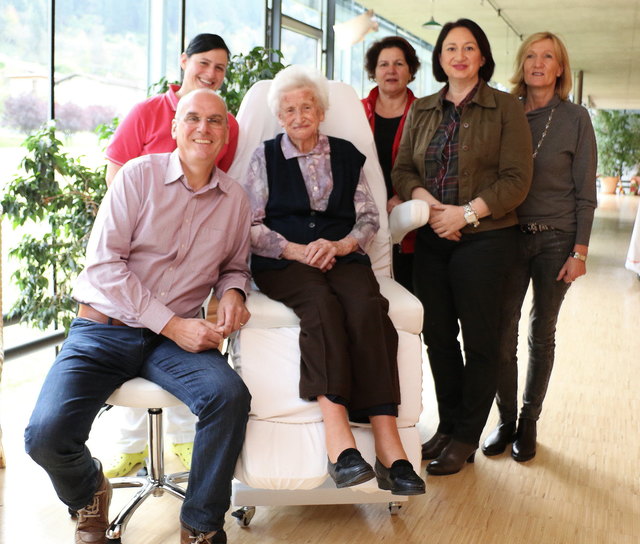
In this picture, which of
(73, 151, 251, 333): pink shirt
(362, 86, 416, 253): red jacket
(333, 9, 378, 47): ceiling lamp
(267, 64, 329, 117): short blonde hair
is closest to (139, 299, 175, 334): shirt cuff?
(73, 151, 251, 333): pink shirt

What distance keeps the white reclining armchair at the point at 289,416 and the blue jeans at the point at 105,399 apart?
0.32 feet

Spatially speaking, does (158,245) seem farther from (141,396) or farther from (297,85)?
(297,85)

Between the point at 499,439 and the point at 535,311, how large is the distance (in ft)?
1.62

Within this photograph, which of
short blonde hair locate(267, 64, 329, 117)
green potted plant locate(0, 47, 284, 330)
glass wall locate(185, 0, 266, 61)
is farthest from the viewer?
glass wall locate(185, 0, 266, 61)

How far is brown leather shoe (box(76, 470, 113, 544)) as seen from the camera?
2041mm

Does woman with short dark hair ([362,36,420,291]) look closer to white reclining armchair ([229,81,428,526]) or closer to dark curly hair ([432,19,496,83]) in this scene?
dark curly hair ([432,19,496,83])

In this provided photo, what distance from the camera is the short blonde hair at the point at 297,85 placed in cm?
246

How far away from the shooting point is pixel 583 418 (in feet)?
10.6

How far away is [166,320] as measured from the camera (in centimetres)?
207

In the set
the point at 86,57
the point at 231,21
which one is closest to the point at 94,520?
the point at 86,57

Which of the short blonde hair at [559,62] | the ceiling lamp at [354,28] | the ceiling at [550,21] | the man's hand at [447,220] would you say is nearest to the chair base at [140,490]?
the man's hand at [447,220]

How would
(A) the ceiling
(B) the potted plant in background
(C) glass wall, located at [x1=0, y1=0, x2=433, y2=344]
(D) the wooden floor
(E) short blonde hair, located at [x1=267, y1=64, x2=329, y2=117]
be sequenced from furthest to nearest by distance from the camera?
(B) the potted plant in background < (A) the ceiling < (C) glass wall, located at [x1=0, y1=0, x2=433, y2=344] < (E) short blonde hair, located at [x1=267, y1=64, x2=329, y2=117] < (D) the wooden floor

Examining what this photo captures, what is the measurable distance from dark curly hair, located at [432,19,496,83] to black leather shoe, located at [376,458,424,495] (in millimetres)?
1343

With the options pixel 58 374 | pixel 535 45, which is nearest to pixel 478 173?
pixel 535 45
